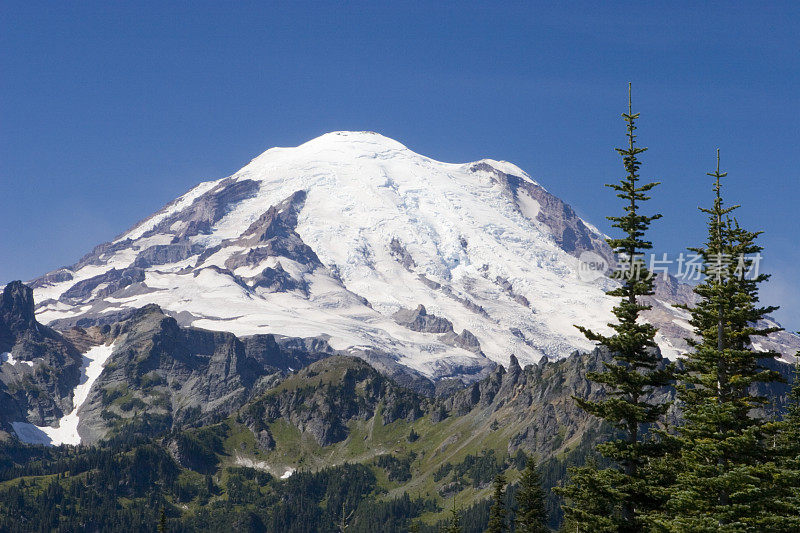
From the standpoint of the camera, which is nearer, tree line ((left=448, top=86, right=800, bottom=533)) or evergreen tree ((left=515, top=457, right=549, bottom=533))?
tree line ((left=448, top=86, right=800, bottom=533))

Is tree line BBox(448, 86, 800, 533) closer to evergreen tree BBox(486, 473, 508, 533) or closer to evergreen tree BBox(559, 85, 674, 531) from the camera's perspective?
evergreen tree BBox(559, 85, 674, 531)

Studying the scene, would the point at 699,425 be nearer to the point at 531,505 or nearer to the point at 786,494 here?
the point at 786,494

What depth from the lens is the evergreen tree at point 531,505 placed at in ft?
331

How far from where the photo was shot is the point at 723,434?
4738 cm

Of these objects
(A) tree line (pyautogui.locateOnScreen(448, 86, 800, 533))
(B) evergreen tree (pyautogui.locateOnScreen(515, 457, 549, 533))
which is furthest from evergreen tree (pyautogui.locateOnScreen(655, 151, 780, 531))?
(B) evergreen tree (pyautogui.locateOnScreen(515, 457, 549, 533))

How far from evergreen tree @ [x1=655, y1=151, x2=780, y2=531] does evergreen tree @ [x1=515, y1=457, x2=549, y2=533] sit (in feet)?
154

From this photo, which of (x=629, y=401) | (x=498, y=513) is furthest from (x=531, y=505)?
(x=629, y=401)

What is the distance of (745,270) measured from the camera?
199 ft

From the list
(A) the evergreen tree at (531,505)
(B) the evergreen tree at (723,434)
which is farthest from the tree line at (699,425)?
(A) the evergreen tree at (531,505)

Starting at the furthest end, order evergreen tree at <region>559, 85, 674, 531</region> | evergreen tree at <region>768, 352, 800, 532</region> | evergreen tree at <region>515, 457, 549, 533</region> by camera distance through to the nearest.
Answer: evergreen tree at <region>515, 457, 549, 533</region>, evergreen tree at <region>559, 85, 674, 531</region>, evergreen tree at <region>768, 352, 800, 532</region>

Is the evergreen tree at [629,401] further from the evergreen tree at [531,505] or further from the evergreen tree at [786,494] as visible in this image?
the evergreen tree at [531,505]

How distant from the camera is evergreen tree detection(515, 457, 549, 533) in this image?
100750 millimetres

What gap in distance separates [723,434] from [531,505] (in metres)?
56.7

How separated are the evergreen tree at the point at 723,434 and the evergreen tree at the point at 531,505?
4682 cm
